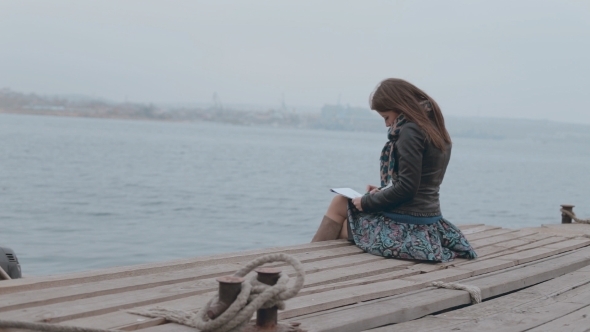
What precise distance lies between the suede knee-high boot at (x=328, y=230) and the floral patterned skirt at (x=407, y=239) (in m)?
0.26

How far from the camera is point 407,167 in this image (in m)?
4.86

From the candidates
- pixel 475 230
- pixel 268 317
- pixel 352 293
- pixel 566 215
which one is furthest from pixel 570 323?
pixel 566 215

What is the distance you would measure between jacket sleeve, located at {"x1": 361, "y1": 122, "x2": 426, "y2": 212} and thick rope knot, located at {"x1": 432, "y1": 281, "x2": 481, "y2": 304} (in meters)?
0.77

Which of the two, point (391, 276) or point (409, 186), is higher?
point (409, 186)

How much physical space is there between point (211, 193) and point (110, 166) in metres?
11.2

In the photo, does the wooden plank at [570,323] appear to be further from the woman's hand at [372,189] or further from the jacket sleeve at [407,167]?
the woman's hand at [372,189]

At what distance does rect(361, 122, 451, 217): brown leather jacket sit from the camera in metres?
4.86

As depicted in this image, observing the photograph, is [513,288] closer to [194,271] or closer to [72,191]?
[194,271]

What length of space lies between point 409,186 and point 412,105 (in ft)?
→ 1.59

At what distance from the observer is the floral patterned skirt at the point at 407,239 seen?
197 inches

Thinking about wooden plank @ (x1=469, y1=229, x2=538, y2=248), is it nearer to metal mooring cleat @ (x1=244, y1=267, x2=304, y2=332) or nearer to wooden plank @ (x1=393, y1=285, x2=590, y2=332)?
wooden plank @ (x1=393, y1=285, x2=590, y2=332)

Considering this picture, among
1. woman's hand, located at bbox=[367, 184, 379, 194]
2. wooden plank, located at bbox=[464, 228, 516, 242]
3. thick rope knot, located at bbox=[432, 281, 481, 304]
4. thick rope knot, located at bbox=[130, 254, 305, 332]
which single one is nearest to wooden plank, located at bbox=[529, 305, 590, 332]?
thick rope knot, located at bbox=[432, 281, 481, 304]

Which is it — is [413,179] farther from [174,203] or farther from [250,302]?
[174,203]

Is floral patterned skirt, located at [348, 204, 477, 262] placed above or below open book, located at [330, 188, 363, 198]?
below
